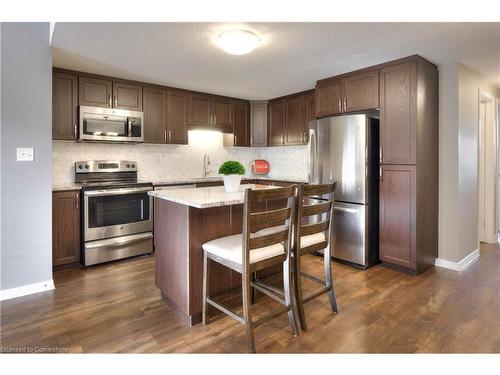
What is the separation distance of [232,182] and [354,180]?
60.6 inches

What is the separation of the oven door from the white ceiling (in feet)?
4.71

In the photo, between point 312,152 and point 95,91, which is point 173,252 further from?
point 95,91

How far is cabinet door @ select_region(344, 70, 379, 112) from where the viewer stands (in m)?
3.25

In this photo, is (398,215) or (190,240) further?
(398,215)

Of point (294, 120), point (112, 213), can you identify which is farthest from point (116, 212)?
point (294, 120)

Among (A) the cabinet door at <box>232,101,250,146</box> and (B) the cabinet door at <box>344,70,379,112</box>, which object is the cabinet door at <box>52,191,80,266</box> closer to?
(A) the cabinet door at <box>232,101,250,146</box>

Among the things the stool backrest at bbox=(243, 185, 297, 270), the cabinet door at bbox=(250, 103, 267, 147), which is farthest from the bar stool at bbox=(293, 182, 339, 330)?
the cabinet door at bbox=(250, 103, 267, 147)

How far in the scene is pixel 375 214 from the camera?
3.38 meters

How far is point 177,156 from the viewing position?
4.74 meters

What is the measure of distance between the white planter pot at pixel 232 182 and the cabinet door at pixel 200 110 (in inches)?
93.8

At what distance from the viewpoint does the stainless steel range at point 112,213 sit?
340cm

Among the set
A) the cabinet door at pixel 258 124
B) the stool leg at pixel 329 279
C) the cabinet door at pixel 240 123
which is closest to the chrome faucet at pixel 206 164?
the cabinet door at pixel 240 123

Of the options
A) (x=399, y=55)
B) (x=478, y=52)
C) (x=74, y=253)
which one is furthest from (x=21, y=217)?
(x=478, y=52)

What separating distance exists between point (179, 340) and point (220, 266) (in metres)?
0.57
